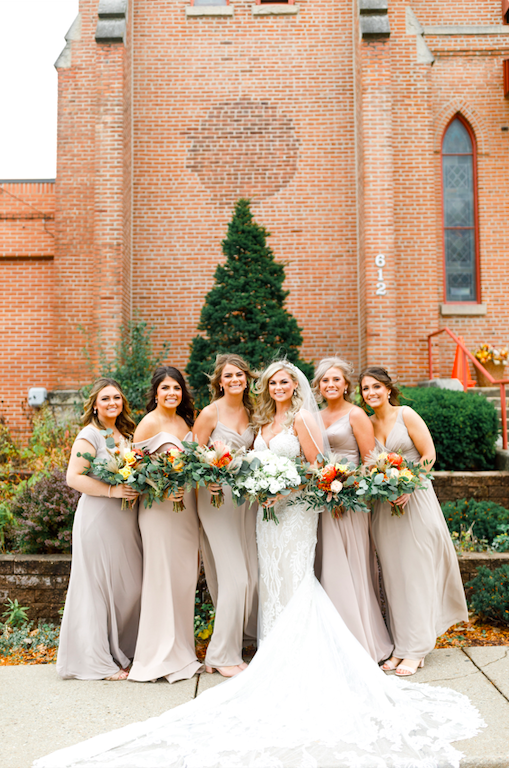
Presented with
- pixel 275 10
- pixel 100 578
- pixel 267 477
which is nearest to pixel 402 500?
pixel 267 477

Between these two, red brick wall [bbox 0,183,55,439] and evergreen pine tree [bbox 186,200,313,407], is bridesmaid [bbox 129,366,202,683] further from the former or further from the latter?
red brick wall [bbox 0,183,55,439]

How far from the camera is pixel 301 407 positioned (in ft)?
15.4

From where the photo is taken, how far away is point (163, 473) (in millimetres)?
4371

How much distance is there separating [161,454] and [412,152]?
9.56m

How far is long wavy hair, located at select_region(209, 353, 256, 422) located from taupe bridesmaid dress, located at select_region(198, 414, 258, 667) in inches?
10.5

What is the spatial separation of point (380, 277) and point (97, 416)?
284 inches

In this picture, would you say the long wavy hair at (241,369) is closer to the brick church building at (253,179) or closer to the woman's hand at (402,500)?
the woman's hand at (402,500)

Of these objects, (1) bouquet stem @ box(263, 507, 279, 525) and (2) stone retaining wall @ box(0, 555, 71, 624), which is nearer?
(1) bouquet stem @ box(263, 507, 279, 525)

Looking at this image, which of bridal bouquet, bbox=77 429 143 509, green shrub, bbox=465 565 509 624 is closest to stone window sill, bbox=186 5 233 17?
bridal bouquet, bbox=77 429 143 509

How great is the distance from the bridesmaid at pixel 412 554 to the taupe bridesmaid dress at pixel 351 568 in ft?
0.38

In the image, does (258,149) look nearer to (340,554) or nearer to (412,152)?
(412,152)

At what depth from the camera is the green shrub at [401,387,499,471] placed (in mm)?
7430

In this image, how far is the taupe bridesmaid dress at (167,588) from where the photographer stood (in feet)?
14.4

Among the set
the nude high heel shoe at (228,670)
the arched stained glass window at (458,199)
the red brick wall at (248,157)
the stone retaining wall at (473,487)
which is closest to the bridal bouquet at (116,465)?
the nude high heel shoe at (228,670)
